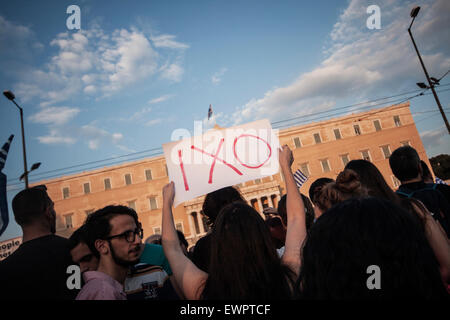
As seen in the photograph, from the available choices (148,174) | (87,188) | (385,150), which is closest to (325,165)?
(385,150)

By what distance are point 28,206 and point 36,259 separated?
58 cm

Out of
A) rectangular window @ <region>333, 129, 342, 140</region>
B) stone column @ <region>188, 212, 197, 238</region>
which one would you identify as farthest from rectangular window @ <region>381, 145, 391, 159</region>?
stone column @ <region>188, 212, 197, 238</region>

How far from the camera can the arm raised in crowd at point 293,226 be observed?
156 centimetres

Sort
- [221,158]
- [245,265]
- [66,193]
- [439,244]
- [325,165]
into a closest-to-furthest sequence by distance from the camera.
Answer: [245,265], [439,244], [221,158], [66,193], [325,165]

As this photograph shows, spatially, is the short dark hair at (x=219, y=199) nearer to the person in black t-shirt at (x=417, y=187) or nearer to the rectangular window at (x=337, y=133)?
the person in black t-shirt at (x=417, y=187)

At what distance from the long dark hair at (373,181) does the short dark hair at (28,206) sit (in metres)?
3.00

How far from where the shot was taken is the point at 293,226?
1.76 metres

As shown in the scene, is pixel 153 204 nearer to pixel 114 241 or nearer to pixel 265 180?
pixel 265 180

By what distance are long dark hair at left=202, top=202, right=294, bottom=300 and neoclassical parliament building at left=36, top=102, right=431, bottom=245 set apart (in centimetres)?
3573

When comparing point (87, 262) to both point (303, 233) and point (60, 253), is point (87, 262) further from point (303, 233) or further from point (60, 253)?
point (303, 233)

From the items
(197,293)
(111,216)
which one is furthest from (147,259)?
(197,293)

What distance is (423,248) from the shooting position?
88cm

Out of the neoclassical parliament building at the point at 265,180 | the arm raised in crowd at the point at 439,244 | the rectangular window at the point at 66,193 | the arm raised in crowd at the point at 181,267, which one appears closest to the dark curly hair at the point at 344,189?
the arm raised in crowd at the point at 439,244

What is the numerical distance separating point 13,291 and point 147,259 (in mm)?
1042
